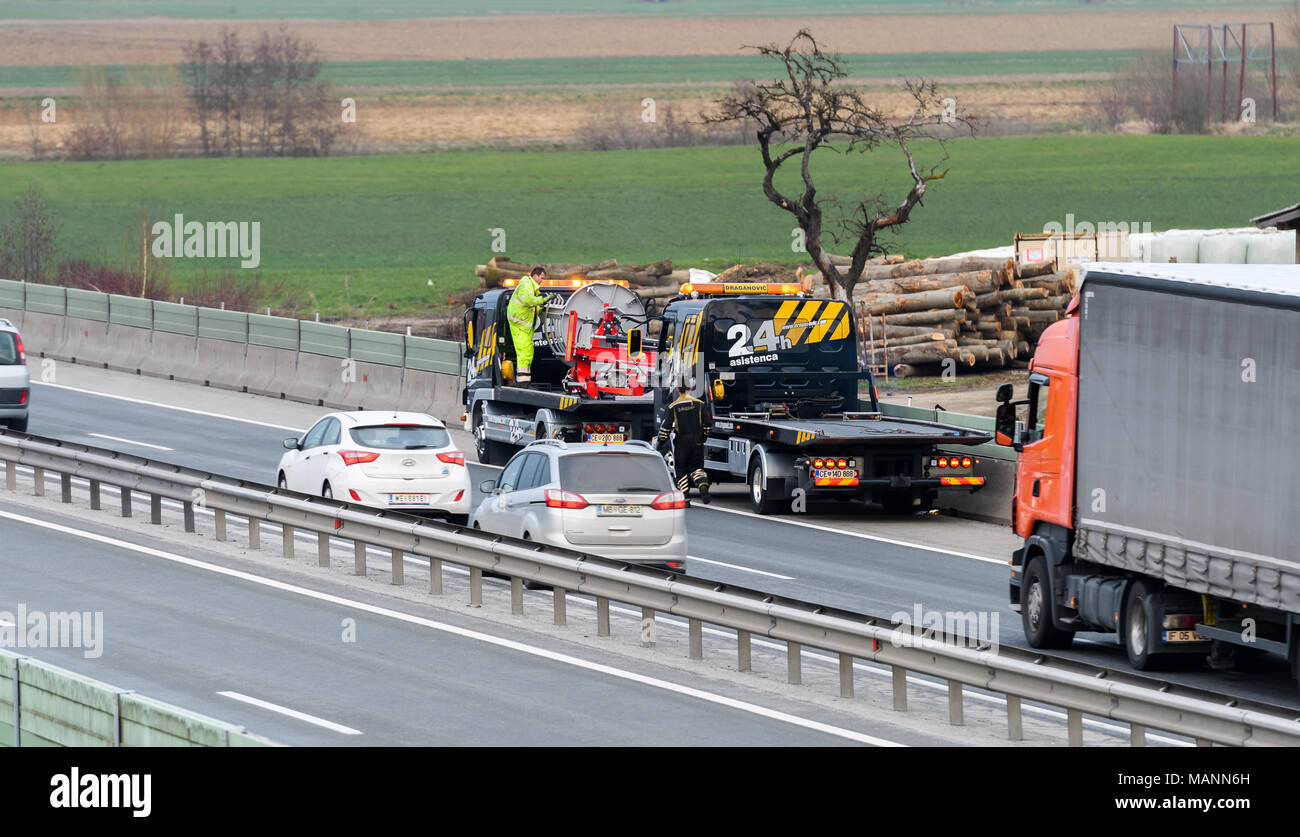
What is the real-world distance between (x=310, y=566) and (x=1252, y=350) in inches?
422

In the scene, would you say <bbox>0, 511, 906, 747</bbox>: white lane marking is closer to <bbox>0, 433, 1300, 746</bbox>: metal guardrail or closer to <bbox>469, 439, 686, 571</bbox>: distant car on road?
<bbox>0, 433, 1300, 746</bbox>: metal guardrail

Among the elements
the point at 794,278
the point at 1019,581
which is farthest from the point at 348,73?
the point at 1019,581

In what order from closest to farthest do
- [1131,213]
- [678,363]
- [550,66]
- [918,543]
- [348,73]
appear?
1. [918,543]
2. [678,363]
3. [1131,213]
4. [348,73]
5. [550,66]

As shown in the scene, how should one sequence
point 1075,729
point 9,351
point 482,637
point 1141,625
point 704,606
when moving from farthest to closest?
point 9,351, point 482,637, point 1141,625, point 704,606, point 1075,729

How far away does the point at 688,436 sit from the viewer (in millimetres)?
29156

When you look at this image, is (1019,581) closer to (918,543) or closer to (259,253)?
(918,543)

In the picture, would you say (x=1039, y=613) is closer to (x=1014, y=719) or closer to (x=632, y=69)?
(x=1014, y=719)

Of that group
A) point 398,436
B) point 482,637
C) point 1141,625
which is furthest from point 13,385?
point 1141,625

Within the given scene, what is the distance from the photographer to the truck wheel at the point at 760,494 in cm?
2880

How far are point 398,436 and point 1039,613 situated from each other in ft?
28.5

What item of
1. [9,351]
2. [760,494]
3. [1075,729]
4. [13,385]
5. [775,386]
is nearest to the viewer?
[1075,729]

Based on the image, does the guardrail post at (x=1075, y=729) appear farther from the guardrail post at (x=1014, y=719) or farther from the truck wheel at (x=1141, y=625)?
the truck wheel at (x=1141, y=625)

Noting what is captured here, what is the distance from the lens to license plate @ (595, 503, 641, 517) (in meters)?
21.2
